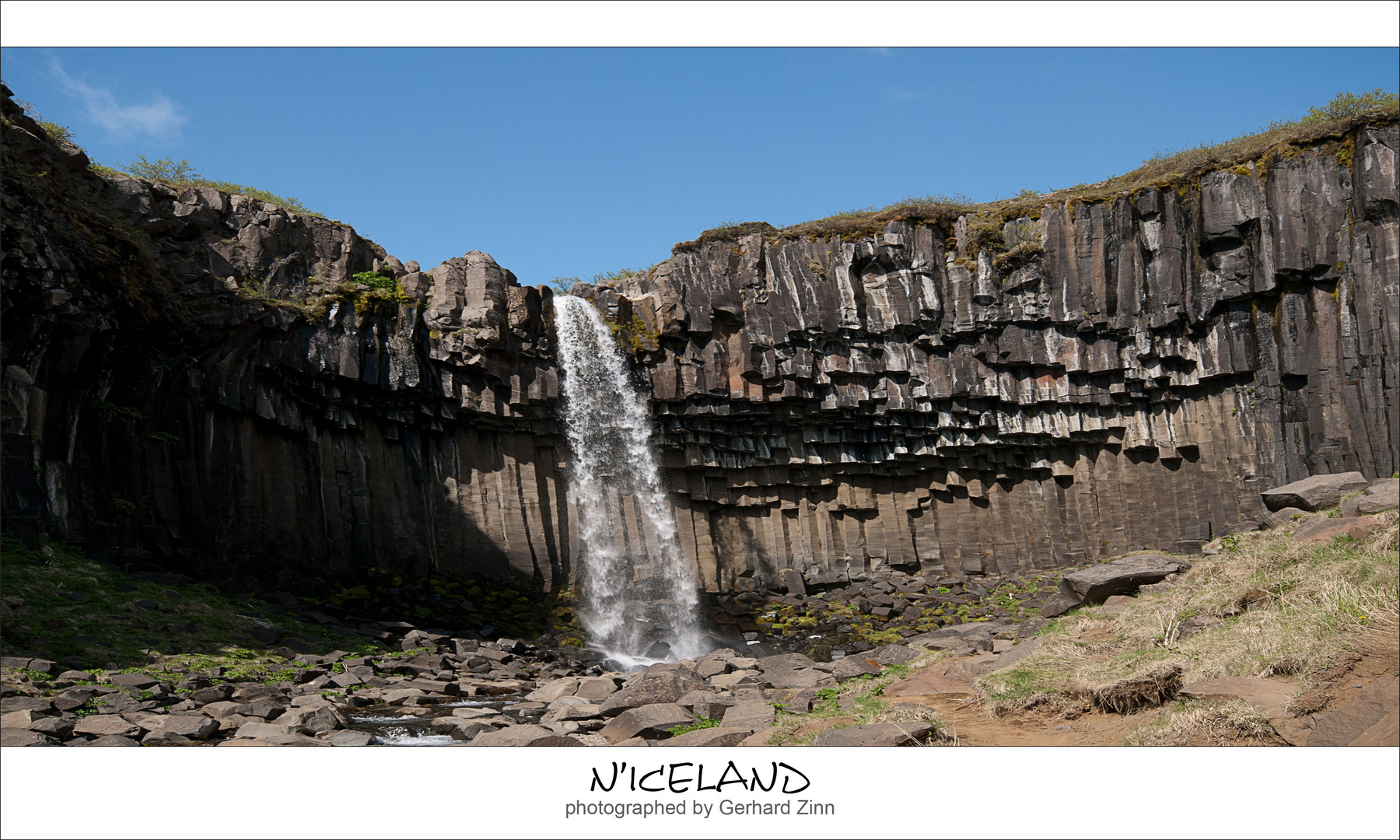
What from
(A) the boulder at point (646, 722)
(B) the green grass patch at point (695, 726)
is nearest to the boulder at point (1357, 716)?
(B) the green grass patch at point (695, 726)

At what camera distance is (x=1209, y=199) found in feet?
76.8

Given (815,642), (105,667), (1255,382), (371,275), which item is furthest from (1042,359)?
(105,667)

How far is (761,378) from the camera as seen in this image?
25281mm

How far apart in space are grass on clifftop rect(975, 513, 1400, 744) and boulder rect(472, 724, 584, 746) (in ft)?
15.8

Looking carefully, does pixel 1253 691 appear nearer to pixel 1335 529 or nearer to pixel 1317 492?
pixel 1335 529

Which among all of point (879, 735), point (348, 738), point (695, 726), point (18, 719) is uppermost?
point (18, 719)

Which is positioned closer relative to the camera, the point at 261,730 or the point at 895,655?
the point at 261,730

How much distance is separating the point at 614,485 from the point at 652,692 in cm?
1366

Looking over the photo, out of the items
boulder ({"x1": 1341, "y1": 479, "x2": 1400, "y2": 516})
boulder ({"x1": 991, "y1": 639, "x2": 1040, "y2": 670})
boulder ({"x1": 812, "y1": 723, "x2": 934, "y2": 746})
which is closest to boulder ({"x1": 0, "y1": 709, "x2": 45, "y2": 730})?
boulder ({"x1": 812, "y1": 723, "x2": 934, "y2": 746})

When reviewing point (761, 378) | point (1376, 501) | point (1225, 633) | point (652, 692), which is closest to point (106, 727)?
point (652, 692)

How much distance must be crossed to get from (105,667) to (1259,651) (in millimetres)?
14011

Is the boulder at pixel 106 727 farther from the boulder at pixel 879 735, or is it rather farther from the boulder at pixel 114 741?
the boulder at pixel 879 735

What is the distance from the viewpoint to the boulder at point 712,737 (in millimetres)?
8945

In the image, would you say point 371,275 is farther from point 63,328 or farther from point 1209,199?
point 1209,199
